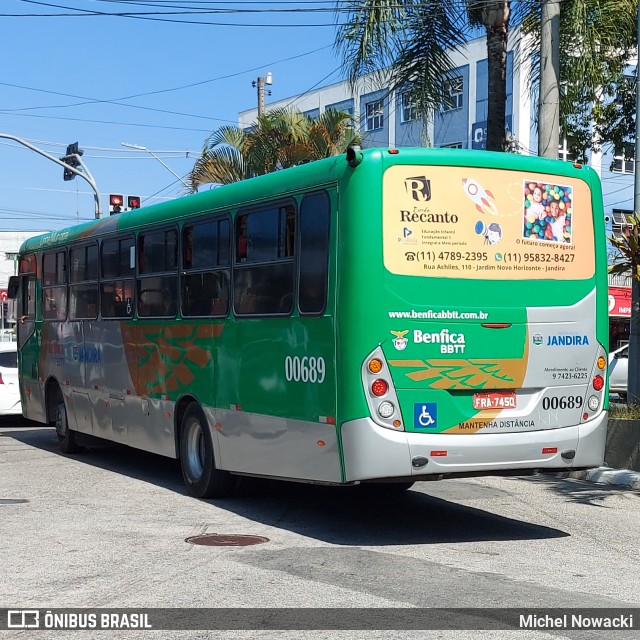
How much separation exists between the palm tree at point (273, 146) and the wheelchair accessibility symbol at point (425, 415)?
15847 millimetres

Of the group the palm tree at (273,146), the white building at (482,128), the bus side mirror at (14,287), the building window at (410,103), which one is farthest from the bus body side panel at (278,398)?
the white building at (482,128)

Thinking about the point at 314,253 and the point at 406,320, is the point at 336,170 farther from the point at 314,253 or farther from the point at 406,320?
the point at 406,320

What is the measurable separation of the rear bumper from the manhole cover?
99 cm

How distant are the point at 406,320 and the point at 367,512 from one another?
2769 mm

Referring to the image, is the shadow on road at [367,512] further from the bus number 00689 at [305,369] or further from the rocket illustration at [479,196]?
the rocket illustration at [479,196]

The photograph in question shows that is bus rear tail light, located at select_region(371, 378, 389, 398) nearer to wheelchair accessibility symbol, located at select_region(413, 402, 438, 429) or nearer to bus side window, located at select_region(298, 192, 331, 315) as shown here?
wheelchair accessibility symbol, located at select_region(413, 402, 438, 429)

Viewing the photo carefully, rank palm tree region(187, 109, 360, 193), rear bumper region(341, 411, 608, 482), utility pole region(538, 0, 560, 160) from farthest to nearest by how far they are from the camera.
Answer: palm tree region(187, 109, 360, 193), utility pole region(538, 0, 560, 160), rear bumper region(341, 411, 608, 482)

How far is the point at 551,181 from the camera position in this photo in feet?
33.1

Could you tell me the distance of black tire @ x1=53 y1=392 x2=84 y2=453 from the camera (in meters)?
16.4

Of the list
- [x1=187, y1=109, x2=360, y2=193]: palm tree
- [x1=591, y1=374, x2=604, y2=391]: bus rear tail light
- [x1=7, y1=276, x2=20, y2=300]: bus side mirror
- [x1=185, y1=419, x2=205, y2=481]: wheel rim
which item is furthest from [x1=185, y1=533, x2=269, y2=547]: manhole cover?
[x1=187, y1=109, x2=360, y2=193]: palm tree

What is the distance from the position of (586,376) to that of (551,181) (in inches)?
69.2

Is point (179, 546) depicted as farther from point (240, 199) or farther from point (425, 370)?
point (240, 199)

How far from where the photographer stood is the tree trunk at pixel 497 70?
704 inches

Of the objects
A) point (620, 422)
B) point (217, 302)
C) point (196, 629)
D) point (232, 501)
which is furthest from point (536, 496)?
point (196, 629)
